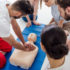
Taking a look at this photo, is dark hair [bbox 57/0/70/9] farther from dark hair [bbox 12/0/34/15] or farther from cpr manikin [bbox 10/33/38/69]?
cpr manikin [bbox 10/33/38/69]

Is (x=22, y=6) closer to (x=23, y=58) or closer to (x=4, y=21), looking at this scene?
(x=4, y=21)

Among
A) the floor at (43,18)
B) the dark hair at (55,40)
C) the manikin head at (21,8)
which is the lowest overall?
the floor at (43,18)

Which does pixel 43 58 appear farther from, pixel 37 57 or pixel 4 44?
pixel 4 44

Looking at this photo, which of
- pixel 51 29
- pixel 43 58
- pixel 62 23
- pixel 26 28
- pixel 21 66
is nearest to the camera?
pixel 51 29

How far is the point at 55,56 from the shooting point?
87 cm

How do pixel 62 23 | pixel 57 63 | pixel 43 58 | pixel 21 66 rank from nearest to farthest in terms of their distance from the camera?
pixel 57 63 → pixel 21 66 → pixel 43 58 → pixel 62 23

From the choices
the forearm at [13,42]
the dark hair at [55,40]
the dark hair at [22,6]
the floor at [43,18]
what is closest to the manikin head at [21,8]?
the dark hair at [22,6]

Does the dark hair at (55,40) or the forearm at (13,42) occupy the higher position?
the dark hair at (55,40)

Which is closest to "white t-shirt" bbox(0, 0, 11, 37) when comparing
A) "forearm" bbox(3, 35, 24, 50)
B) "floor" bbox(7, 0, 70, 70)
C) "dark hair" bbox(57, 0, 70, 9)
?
"forearm" bbox(3, 35, 24, 50)

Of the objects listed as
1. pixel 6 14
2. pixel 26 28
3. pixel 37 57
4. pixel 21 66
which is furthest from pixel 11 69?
pixel 26 28

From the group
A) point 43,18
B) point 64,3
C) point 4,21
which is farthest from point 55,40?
point 43,18

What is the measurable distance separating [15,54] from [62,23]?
2.45 ft

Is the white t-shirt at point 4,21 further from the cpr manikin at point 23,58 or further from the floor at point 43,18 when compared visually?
the floor at point 43,18

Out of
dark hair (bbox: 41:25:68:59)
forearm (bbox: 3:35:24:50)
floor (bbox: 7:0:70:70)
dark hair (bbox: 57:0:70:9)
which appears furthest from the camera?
floor (bbox: 7:0:70:70)
